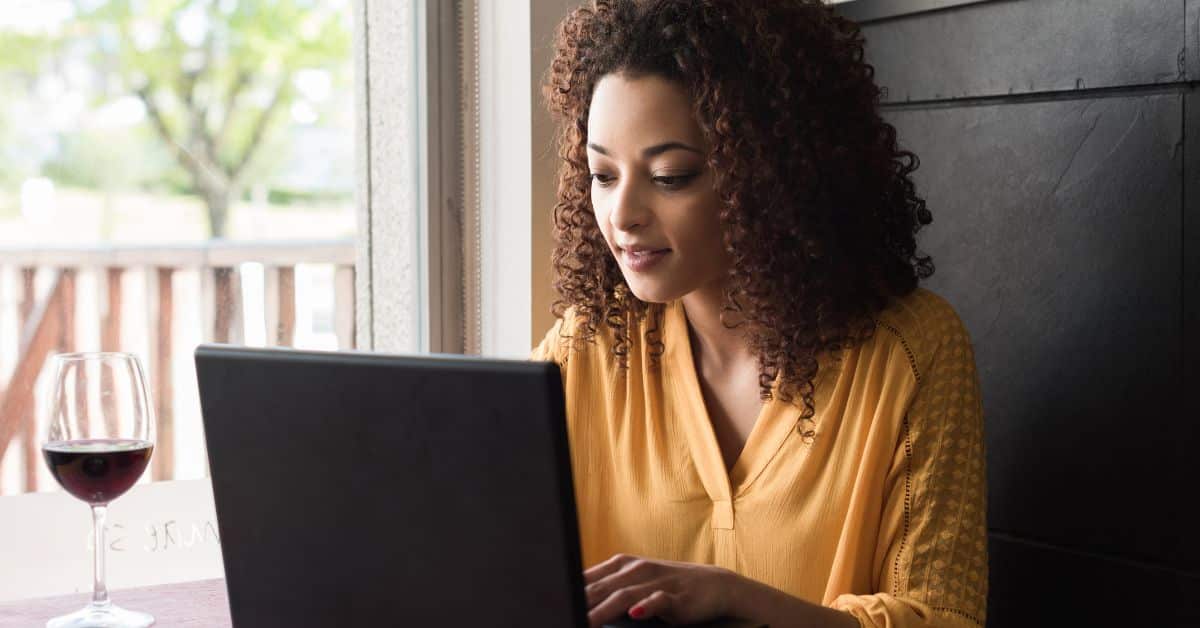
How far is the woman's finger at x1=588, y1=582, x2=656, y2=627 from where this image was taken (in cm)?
91

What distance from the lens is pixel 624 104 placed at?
137 cm

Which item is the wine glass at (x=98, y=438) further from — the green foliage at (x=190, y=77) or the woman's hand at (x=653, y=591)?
the green foliage at (x=190, y=77)

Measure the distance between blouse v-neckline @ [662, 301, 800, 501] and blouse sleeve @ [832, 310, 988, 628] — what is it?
0.43ft

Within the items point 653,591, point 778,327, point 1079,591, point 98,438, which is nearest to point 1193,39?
point 778,327

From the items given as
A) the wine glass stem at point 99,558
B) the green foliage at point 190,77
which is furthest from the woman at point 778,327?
the green foliage at point 190,77

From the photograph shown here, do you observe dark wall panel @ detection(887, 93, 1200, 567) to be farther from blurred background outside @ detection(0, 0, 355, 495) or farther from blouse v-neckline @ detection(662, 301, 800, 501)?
blurred background outside @ detection(0, 0, 355, 495)

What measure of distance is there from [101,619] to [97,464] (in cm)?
14

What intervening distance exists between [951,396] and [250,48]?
3.74ft

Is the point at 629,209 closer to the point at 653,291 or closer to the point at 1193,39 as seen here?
the point at 653,291

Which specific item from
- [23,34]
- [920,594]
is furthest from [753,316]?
[23,34]

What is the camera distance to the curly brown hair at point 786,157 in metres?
1.37

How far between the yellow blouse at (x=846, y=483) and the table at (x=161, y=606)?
367mm

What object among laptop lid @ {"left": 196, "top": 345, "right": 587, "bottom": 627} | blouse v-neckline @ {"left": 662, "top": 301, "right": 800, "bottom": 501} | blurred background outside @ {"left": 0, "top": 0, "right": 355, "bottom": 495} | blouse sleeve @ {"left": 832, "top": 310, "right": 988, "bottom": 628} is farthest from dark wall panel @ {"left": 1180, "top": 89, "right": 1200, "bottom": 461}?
blurred background outside @ {"left": 0, "top": 0, "right": 355, "bottom": 495}

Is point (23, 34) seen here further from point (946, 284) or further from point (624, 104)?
point (946, 284)
